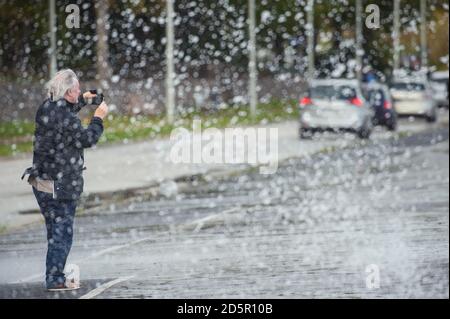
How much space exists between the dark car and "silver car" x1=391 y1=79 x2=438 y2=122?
6436 mm

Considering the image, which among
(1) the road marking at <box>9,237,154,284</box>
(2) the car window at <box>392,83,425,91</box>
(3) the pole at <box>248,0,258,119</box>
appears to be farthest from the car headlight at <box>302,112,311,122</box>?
(1) the road marking at <box>9,237,154,284</box>

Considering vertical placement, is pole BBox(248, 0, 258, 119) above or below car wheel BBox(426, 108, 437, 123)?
above

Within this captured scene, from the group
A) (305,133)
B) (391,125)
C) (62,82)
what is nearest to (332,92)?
(305,133)

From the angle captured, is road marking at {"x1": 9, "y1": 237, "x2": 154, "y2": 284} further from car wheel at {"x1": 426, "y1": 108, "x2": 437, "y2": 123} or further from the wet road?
car wheel at {"x1": 426, "y1": 108, "x2": 437, "y2": 123}

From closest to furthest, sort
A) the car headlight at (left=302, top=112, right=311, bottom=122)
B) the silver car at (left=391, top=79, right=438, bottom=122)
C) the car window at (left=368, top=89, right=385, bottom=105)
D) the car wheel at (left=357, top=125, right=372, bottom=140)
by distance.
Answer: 1. the car headlight at (left=302, top=112, right=311, bottom=122)
2. the car wheel at (left=357, top=125, right=372, bottom=140)
3. the car window at (left=368, top=89, right=385, bottom=105)
4. the silver car at (left=391, top=79, right=438, bottom=122)

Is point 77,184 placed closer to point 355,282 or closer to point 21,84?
point 355,282

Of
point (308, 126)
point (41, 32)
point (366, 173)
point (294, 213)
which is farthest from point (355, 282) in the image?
point (41, 32)

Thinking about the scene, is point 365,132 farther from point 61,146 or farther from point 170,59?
point 61,146

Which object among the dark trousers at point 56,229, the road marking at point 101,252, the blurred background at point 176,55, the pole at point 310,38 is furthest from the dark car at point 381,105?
the dark trousers at point 56,229

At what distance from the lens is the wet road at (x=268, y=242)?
37.0 ft

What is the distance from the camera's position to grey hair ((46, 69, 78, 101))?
33.9ft

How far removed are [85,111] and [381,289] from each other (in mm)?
39236

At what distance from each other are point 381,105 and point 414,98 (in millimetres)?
8459

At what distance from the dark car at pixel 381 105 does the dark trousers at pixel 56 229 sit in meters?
35.1
